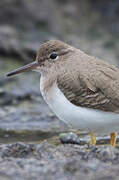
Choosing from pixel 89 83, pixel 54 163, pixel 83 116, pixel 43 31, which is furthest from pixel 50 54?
pixel 43 31

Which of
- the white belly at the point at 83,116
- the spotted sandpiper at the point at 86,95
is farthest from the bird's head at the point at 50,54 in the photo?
the white belly at the point at 83,116

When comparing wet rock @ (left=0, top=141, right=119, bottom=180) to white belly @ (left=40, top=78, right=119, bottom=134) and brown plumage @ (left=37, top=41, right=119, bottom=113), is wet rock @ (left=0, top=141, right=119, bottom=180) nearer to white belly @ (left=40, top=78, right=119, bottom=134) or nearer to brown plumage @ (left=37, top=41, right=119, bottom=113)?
white belly @ (left=40, top=78, right=119, bottom=134)

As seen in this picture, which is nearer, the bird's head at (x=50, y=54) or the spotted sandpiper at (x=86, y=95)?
the spotted sandpiper at (x=86, y=95)

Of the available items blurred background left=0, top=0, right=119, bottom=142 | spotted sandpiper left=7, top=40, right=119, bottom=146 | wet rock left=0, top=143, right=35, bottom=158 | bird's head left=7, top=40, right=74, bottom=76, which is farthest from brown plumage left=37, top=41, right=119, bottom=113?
blurred background left=0, top=0, right=119, bottom=142

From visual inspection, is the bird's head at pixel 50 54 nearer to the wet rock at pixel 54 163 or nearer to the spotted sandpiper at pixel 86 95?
the spotted sandpiper at pixel 86 95

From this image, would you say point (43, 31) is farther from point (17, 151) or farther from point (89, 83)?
point (17, 151)

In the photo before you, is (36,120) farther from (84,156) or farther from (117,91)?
(84,156)
